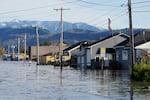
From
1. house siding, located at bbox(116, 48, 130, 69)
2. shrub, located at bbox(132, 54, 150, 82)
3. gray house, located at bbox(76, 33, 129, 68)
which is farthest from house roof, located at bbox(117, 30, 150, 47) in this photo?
shrub, located at bbox(132, 54, 150, 82)

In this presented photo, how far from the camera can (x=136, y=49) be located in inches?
2456

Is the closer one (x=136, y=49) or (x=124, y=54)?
(x=136, y=49)

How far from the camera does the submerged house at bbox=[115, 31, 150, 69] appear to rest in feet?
203

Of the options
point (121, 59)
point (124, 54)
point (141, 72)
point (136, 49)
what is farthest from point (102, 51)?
point (141, 72)

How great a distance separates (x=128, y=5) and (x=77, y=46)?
200 feet

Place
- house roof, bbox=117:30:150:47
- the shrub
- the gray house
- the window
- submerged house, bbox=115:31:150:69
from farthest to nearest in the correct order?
the gray house, the window, house roof, bbox=117:30:150:47, submerged house, bbox=115:31:150:69, the shrub

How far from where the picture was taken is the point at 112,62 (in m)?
70.0

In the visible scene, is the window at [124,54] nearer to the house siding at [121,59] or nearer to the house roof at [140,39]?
the house siding at [121,59]

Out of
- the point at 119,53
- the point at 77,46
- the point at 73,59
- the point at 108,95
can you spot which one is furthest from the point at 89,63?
the point at 108,95

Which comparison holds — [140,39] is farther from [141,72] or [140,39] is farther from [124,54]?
[141,72]

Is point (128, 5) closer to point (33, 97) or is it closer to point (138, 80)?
point (138, 80)

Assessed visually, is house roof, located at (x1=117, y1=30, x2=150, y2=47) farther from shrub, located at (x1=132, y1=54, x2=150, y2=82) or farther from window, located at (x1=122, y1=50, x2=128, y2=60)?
shrub, located at (x1=132, y1=54, x2=150, y2=82)

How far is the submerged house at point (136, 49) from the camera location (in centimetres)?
6200

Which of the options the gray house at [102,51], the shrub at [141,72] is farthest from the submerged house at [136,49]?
the shrub at [141,72]
